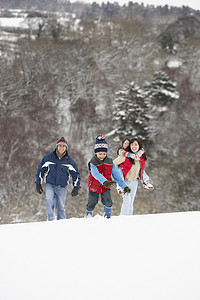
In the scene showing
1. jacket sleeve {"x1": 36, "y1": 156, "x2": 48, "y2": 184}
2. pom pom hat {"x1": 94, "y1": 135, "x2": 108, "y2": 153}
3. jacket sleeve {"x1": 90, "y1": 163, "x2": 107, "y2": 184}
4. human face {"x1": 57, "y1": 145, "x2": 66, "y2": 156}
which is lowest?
jacket sleeve {"x1": 36, "y1": 156, "x2": 48, "y2": 184}

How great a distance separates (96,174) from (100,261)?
1864 millimetres

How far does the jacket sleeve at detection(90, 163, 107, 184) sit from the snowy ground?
0.99m

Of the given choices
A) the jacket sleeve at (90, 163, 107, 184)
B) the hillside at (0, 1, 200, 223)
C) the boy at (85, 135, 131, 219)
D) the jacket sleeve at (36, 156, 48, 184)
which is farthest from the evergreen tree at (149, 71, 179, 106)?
the jacket sleeve at (90, 163, 107, 184)

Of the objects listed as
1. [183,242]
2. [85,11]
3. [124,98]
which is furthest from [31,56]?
[183,242]

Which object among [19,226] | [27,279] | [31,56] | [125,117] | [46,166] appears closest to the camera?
[27,279]

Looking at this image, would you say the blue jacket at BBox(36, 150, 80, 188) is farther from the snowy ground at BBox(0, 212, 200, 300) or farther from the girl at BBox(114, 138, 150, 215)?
the snowy ground at BBox(0, 212, 200, 300)

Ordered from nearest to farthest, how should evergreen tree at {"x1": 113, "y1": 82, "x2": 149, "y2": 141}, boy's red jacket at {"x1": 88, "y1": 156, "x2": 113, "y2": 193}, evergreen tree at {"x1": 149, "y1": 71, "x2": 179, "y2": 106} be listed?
boy's red jacket at {"x1": 88, "y1": 156, "x2": 113, "y2": 193} < evergreen tree at {"x1": 113, "y1": 82, "x2": 149, "y2": 141} < evergreen tree at {"x1": 149, "y1": 71, "x2": 179, "y2": 106}

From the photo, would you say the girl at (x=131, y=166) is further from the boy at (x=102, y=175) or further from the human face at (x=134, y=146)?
the boy at (x=102, y=175)

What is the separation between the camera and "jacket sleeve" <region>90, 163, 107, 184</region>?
4.22 meters

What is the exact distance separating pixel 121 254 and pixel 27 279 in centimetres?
77

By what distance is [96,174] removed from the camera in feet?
14.0

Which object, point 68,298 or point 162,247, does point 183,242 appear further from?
point 68,298

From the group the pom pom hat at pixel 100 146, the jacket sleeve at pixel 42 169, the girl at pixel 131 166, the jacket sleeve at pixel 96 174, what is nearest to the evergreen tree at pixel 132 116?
the girl at pixel 131 166

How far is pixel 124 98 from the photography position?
75.7ft
